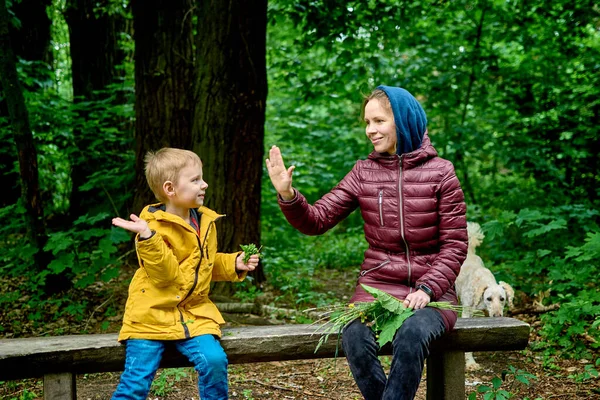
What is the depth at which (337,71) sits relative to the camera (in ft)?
26.7

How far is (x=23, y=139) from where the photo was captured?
5.05 meters

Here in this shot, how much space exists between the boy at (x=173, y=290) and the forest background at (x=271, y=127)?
211cm

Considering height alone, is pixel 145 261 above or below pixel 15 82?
below

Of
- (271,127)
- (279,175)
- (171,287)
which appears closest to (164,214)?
(171,287)

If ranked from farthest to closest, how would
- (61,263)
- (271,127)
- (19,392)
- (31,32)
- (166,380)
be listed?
(271,127), (31,32), (61,263), (166,380), (19,392)

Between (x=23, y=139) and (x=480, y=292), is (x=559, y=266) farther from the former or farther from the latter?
(x=23, y=139)

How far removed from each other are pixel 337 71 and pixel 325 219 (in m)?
5.47

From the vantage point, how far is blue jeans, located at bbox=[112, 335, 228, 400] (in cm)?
262

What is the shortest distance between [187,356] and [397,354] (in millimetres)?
1080

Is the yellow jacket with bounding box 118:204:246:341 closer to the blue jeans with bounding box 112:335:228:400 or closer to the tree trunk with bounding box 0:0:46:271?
the blue jeans with bounding box 112:335:228:400

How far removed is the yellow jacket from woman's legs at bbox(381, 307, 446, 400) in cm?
96

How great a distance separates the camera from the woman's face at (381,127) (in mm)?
3033

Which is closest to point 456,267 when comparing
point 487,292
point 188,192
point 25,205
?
point 188,192

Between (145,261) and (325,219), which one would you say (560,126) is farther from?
(145,261)
